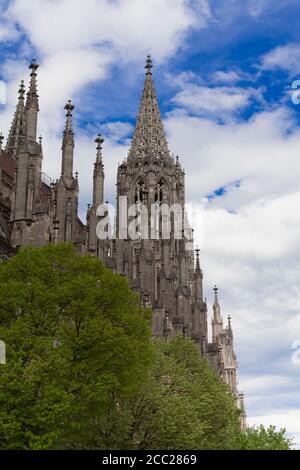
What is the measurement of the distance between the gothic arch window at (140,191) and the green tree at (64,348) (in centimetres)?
4896

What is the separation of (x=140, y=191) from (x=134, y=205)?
2735 millimetres

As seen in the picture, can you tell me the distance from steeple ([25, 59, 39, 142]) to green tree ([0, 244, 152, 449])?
512 inches

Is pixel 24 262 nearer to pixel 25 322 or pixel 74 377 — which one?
pixel 25 322

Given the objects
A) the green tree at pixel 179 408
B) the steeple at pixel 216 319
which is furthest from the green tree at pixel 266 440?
the steeple at pixel 216 319

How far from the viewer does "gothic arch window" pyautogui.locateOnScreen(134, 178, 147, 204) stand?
76.0 meters

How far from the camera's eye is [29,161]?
36.8 metres

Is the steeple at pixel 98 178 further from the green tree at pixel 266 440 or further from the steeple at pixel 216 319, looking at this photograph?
the steeple at pixel 216 319

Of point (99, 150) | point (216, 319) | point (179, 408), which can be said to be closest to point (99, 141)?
point (99, 150)

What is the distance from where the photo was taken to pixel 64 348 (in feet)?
77.1

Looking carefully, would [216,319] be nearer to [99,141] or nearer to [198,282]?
[198,282]

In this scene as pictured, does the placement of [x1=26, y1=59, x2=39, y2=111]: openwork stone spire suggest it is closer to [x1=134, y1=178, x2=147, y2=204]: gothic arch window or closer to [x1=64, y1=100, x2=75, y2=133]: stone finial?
[x1=64, y1=100, x2=75, y2=133]: stone finial

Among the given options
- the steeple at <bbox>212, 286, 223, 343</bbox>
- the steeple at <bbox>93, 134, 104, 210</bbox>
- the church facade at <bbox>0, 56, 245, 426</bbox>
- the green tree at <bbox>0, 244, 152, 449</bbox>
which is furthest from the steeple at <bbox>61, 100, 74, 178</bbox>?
the steeple at <bbox>212, 286, 223, 343</bbox>
